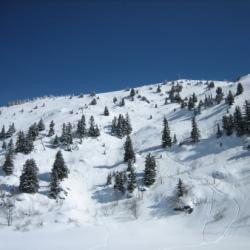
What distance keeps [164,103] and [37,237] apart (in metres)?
118

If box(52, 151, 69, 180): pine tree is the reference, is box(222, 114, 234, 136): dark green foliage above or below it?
above

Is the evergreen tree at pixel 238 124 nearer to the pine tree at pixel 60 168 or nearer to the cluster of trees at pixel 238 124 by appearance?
the cluster of trees at pixel 238 124

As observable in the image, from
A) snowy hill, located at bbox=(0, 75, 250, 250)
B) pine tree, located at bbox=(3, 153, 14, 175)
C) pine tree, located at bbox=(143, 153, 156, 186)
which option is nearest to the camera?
snowy hill, located at bbox=(0, 75, 250, 250)

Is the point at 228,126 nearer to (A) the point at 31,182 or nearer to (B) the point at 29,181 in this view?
(A) the point at 31,182

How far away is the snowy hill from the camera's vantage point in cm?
4753

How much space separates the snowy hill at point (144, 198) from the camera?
156 ft

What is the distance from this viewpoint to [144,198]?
69.6 metres

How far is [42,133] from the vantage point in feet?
388

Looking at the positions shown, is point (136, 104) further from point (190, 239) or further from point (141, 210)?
point (190, 239)

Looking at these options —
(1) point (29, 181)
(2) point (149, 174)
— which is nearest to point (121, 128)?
(2) point (149, 174)

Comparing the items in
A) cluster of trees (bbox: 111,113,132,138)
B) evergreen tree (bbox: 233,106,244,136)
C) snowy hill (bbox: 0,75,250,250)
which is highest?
cluster of trees (bbox: 111,113,132,138)

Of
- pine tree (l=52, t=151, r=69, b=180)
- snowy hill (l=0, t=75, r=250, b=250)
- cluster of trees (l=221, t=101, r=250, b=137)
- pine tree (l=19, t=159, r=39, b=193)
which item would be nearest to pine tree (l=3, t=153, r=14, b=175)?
snowy hill (l=0, t=75, r=250, b=250)

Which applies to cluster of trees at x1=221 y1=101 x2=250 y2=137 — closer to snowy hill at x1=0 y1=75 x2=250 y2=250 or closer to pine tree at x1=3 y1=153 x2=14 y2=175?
snowy hill at x1=0 y1=75 x2=250 y2=250

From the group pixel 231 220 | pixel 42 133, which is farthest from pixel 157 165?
pixel 42 133
